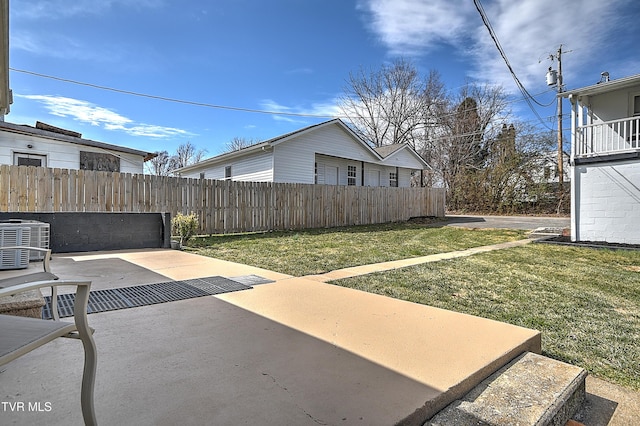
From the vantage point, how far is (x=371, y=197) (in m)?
14.7

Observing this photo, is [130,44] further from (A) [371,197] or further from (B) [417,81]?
(B) [417,81]

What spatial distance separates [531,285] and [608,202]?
21.5 feet

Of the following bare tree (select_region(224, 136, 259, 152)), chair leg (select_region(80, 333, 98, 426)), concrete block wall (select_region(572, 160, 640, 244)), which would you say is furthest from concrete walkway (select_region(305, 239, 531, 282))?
bare tree (select_region(224, 136, 259, 152))

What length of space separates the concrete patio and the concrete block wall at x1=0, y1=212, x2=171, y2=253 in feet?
14.8

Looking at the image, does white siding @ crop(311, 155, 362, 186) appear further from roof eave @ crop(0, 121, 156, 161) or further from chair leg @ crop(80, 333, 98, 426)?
chair leg @ crop(80, 333, 98, 426)

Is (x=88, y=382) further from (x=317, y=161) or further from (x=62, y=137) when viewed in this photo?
(x=317, y=161)

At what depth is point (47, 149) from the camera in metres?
10.9

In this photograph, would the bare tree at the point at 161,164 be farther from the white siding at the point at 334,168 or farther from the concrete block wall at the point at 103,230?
the concrete block wall at the point at 103,230

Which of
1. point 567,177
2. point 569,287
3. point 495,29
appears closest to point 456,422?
point 569,287

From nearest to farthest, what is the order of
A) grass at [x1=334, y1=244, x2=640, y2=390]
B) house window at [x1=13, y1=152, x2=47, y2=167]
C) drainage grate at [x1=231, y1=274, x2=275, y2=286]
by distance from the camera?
grass at [x1=334, y1=244, x2=640, y2=390], drainage grate at [x1=231, y1=274, x2=275, y2=286], house window at [x1=13, y1=152, x2=47, y2=167]

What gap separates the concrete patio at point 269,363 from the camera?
1497mm

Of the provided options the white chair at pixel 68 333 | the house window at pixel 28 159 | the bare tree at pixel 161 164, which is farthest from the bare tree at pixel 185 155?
the white chair at pixel 68 333

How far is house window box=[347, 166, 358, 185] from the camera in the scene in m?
18.0

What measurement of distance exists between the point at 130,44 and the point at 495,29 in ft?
38.7
